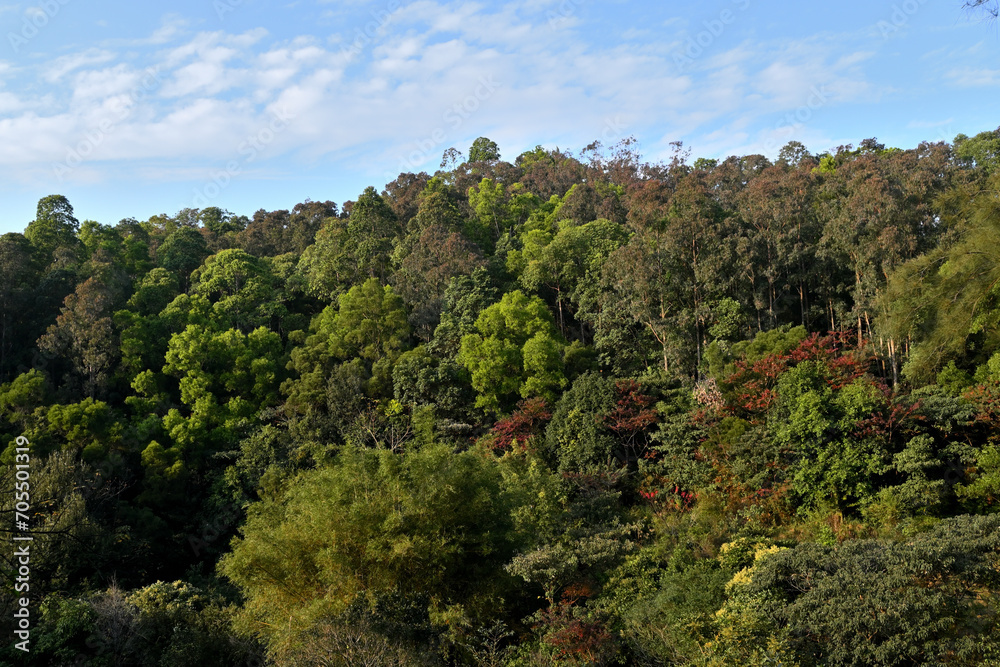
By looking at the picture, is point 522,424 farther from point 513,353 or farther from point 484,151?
point 484,151

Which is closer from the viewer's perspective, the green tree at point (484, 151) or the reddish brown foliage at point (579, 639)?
the reddish brown foliage at point (579, 639)

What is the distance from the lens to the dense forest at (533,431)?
754cm

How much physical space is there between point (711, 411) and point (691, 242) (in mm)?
5151

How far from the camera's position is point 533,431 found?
16.4 metres

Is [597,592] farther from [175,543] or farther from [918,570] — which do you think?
[175,543]

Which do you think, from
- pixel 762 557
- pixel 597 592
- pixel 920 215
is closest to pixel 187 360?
pixel 597 592

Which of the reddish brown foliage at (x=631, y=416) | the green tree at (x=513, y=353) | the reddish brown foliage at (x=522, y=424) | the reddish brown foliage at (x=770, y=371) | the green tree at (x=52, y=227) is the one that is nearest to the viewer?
the reddish brown foliage at (x=770, y=371)

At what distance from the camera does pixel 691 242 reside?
55.3 feet

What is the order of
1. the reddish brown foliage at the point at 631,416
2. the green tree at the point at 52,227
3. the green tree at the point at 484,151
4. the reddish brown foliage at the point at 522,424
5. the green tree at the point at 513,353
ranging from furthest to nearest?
the green tree at the point at 484,151 → the green tree at the point at 52,227 → the green tree at the point at 513,353 → the reddish brown foliage at the point at 522,424 → the reddish brown foliage at the point at 631,416

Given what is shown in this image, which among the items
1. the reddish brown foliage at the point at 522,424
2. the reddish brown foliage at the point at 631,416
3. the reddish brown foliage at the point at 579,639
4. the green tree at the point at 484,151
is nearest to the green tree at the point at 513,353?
the reddish brown foliage at the point at 522,424

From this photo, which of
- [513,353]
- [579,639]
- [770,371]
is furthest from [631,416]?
[579,639]

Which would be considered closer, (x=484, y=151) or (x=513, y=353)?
(x=513, y=353)

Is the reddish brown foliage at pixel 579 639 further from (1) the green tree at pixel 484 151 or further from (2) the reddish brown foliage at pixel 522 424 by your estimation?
(1) the green tree at pixel 484 151

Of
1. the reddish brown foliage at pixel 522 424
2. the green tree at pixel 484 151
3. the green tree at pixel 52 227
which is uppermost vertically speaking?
the green tree at pixel 484 151
